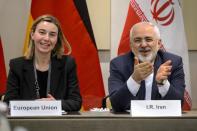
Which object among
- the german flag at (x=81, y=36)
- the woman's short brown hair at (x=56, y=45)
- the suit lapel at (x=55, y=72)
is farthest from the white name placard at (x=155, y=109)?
the german flag at (x=81, y=36)

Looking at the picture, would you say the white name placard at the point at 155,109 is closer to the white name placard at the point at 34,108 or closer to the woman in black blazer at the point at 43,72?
the white name placard at the point at 34,108

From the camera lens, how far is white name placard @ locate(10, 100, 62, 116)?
137 centimetres

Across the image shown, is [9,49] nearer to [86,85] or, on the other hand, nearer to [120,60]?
[86,85]

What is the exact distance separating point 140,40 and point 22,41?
1.91m

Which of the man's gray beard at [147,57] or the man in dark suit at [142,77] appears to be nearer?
the man in dark suit at [142,77]

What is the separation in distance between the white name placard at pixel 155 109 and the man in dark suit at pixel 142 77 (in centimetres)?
29

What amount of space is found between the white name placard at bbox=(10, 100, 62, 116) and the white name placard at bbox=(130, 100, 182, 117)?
0.30 metres

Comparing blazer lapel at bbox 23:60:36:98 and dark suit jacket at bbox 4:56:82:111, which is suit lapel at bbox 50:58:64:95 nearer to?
dark suit jacket at bbox 4:56:82:111

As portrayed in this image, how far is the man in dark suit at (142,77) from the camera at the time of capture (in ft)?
5.64

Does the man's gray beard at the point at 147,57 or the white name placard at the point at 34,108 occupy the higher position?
the man's gray beard at the point at 147,57

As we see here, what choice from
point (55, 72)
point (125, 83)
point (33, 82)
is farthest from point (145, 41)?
point (33, 82)

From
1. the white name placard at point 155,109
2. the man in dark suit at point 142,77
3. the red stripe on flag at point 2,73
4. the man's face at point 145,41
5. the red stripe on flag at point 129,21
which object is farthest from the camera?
the red stripe on flag at point 129,21

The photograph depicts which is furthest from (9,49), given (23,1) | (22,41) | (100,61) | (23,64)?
(23,64)

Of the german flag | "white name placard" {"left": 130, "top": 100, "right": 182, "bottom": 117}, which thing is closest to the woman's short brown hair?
"white name placard" {"left": 130, "top": 100, "right": 182, "bottom": 117}
